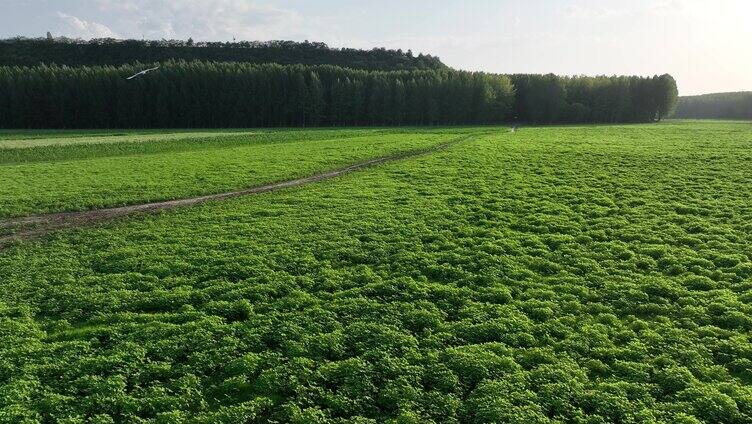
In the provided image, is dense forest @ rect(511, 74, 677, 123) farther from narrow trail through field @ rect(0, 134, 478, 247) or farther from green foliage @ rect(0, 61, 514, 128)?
narrow trail through field @ rect(0, 134, 478, 247)

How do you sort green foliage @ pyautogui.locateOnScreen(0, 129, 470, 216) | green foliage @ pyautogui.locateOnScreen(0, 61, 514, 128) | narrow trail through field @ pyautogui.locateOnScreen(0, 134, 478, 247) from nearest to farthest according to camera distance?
narrow trail through field @ pyautogui.locateOnScreen(0, 134, 478, 247)
green foliage @ pyautogui.locateOnScreen(0, 129, 470, 216)
green foliage @ pyautogui.locateOnScreen(0, 61, 514, 128)

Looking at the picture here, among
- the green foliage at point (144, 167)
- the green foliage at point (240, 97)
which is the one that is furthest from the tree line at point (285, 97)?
the green foliage at point (144, 167)

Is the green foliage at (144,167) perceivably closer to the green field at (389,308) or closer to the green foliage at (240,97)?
the green field at (389,308)

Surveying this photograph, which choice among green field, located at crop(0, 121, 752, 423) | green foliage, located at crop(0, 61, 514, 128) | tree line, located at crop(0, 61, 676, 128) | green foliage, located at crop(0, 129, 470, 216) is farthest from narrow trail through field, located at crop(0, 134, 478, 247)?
tree line, located at crop(0, 61, 676, 128)

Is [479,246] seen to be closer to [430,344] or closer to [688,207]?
[430,344]

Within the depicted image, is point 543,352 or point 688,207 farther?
point 688,207

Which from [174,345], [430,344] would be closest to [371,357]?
[430,344]

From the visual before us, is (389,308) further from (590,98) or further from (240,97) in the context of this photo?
(590,98)
